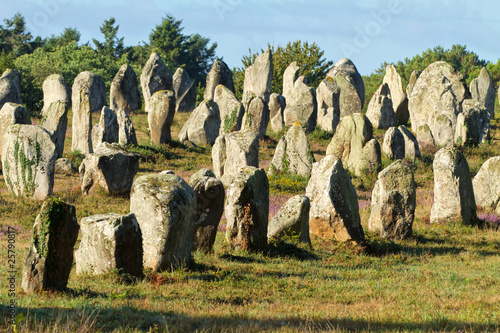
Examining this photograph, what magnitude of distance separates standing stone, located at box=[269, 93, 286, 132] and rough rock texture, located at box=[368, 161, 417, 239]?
19.9 m

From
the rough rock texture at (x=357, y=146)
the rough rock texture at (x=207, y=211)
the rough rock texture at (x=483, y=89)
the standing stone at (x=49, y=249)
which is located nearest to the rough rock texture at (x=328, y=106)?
the rough rock texture at (x=357, y=146)

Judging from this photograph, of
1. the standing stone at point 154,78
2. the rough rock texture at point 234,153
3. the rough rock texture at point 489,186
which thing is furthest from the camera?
the standing stone at point 154,78

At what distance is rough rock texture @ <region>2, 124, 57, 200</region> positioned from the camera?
18.0m

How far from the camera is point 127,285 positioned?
8820mm

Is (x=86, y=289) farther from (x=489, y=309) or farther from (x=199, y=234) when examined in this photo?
(x=489, y=309)

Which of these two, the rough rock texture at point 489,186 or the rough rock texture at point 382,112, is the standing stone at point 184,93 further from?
the rough rock texture at point 489,186

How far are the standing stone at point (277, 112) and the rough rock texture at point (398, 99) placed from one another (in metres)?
8.14

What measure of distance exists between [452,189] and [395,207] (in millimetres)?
2509

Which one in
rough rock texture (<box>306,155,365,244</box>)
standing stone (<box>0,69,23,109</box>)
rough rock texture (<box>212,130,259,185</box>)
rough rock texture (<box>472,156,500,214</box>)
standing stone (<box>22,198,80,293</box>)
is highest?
standing stone (<box>0,69,23,109</box>)

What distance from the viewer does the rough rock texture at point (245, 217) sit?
12312 millimetres

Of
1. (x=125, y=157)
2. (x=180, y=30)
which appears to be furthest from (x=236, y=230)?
(x=180, y=30)

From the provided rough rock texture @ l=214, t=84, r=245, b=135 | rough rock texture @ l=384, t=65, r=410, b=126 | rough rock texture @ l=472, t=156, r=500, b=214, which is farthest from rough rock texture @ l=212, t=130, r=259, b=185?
rough rock texture @ l=384, t=65, r=410, b=126

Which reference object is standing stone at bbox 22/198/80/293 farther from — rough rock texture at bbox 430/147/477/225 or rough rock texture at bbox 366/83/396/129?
rough rock texture at bbox 366/83/396/129

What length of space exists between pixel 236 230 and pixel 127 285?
3.89m
